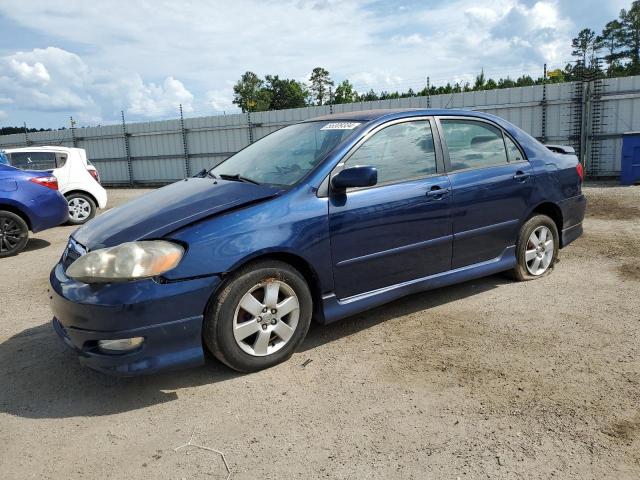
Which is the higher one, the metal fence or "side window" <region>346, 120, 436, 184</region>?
the metal fence

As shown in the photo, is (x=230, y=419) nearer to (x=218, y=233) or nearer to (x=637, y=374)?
(x=218, y=233)

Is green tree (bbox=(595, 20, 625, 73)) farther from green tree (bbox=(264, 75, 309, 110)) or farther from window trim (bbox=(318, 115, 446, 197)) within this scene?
window trim (bbox=(318, 115, 446, 197))

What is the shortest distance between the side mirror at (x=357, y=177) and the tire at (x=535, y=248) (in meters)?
2.00

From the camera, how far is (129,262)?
285cm

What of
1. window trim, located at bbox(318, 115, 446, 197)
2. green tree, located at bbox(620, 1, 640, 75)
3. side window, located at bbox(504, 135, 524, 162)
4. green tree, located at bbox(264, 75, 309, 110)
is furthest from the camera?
green tree, located at bbox(264, 75, 309, 110)

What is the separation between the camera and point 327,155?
3.57m

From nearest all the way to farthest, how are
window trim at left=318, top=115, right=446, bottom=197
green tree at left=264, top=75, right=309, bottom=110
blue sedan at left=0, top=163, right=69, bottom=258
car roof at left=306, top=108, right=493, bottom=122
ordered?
1. window trim at left=318, top=115, right=446, bottom=197
2. car roof at left=306, top=108, right=493, bottom=122
3. blue sedan at left=0, top=163, right=69, bottom=258
4. green tree at left=264, top=75, right=309, bottom=110

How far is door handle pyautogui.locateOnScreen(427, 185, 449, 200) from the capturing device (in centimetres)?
391

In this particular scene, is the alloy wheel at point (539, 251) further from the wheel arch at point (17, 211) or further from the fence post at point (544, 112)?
the fence post at point (544, 112)

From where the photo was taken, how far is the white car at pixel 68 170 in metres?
10.1

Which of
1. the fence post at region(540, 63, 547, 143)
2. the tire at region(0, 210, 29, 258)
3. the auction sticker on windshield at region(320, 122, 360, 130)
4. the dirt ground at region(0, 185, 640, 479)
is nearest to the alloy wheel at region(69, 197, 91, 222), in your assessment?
the tire at region(0, 210, 29, 258)

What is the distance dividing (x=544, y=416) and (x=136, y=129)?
19.7m

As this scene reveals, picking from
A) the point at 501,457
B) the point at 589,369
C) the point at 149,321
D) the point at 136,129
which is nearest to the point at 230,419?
the point at 149,321

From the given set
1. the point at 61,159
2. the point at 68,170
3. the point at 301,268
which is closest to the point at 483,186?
the point at 301,268
